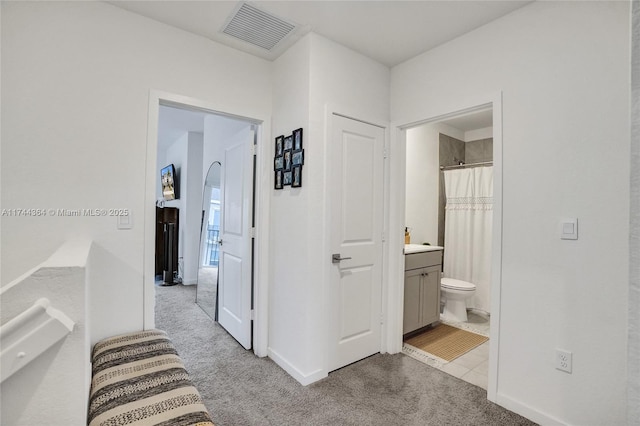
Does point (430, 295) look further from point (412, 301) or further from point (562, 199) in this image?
point (562, 199)

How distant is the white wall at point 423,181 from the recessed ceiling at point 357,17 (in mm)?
1645

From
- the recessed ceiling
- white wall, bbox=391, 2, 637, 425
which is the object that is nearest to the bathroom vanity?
white wall, bbox=391, 2, 637, 425

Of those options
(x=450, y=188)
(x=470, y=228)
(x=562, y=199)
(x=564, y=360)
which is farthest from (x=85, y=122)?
(x=470, y=228)

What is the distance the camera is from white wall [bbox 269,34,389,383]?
89.7 inches

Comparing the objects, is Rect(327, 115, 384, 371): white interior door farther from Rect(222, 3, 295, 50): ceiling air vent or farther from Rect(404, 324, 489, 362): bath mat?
Rect(222, 3, 295, 50): ceiling air vent

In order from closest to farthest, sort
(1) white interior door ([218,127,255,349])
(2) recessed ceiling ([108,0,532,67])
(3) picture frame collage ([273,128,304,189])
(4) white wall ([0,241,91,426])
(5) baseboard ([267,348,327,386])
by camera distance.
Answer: (4) white wall ([0,241,91,426]) → (2) recessed ceiling ([108,0,532,67]) → (5) baseboard ([267,348,327,386]) → (3) picture frame collage ([273,128,304,189]) → (1) white interior door ([218,127,255,349])

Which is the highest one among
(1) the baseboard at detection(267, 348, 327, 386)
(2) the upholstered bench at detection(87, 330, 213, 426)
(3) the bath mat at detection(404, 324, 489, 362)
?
(2) the upholstered bench at detection(87, 330, 213, 426)

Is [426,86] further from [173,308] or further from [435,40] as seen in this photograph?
[173,308]

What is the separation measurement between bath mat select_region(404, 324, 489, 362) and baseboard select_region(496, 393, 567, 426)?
65 centimetres

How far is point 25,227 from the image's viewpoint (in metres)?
1.78

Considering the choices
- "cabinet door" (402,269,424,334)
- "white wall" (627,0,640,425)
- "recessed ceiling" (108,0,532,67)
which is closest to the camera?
"white wall" (627,0,640,425)

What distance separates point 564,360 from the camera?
1780mm

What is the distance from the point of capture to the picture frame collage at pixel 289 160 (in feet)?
7.68

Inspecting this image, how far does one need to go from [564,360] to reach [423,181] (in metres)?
2.65
